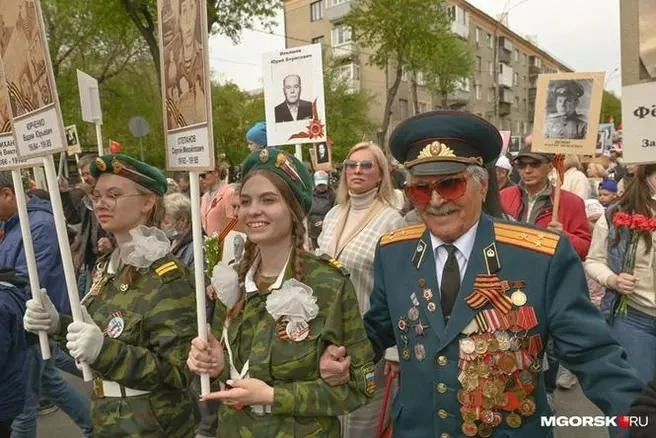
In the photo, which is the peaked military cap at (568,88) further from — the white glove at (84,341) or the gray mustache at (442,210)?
the white glove at (84,341)

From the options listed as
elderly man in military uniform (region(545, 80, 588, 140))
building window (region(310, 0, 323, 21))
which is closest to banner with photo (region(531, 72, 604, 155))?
elderly man in military uniform (region(545, 80, 588, 140))

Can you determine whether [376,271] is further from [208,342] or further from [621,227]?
[621,227]

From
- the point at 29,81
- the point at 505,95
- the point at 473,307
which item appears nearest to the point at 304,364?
the point at 473,307

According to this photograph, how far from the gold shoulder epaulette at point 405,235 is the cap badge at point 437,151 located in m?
0.31

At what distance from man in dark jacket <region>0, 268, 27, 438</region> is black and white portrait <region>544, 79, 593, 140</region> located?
3.43 metres

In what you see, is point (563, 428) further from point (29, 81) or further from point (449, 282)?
point (29, 81)

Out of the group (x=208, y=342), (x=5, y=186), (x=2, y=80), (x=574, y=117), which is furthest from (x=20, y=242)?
(x=574, y=117)

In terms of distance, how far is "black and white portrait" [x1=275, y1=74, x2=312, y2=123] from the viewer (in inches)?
190

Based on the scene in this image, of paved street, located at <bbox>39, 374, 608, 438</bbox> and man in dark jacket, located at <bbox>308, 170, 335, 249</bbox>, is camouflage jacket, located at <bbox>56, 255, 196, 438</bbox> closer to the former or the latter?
paved street, located at <bbox>39, 374, 608, 438</bbox>

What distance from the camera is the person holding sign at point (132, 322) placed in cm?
247

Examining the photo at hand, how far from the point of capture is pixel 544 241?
197 centimetres

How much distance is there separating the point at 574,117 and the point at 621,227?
845 millimetres

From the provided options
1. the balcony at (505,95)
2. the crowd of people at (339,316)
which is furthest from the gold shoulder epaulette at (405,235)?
the balcony at (505,95)

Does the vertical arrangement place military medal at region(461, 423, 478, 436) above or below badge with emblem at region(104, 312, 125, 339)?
below
